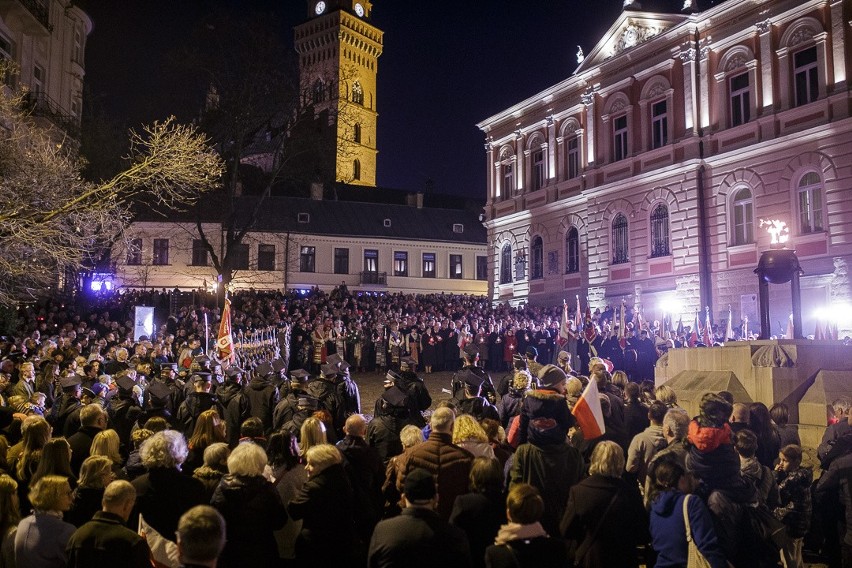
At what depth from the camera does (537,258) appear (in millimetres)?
39781

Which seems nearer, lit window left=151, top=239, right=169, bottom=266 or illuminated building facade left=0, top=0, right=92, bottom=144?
illuminated building facade left=0, top=0, right=92, bottom=144

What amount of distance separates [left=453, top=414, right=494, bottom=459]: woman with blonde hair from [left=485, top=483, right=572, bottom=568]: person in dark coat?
201cm

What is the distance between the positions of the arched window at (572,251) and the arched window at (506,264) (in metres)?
4.93

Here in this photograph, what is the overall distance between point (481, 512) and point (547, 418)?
114cm

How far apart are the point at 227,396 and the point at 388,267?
46063mm

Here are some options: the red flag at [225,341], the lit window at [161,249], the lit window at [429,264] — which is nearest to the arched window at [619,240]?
the red flag at [225,341]

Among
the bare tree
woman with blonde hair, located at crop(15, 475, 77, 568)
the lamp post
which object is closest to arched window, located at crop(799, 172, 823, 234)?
the lamp post

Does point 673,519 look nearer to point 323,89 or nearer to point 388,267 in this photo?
point 323,89

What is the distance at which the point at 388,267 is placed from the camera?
56.8 metres

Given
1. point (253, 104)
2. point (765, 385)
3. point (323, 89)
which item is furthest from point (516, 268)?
point (765, 385)

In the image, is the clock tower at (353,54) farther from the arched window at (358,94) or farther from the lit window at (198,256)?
the lit window at (198,256)

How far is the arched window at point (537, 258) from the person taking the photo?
39.3 meters

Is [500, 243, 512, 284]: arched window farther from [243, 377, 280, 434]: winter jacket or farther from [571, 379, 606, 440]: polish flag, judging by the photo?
[571, 379, 606, 440]: polish flag

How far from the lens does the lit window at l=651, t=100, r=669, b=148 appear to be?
106 feet
